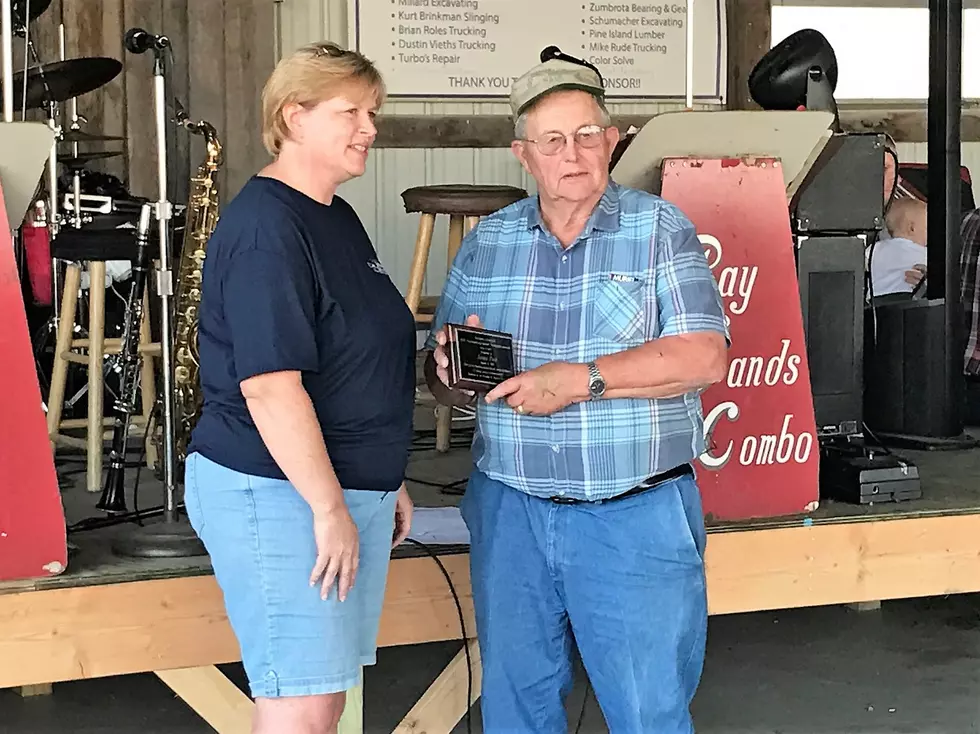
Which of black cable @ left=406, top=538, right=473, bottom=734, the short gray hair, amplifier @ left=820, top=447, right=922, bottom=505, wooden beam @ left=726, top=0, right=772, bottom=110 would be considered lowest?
black cable @ left=406, top=538, right=473, bottom=734

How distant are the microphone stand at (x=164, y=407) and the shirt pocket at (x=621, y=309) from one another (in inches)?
32.8

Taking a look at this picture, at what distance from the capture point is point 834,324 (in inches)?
115

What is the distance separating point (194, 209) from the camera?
2482 mm

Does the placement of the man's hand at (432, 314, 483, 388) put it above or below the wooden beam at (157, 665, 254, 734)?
above

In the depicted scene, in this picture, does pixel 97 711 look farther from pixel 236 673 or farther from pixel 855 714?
pixel 855 714

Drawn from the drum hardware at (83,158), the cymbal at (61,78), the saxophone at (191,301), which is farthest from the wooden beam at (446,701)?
the drum hardware at (83,158)

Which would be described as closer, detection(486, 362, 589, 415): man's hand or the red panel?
detection(486, 362, 589, 415): man's hand

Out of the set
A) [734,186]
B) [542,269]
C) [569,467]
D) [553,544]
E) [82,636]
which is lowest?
[82,636]

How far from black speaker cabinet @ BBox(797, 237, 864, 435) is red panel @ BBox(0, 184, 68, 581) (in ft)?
5.66

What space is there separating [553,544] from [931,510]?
1127 millimetres

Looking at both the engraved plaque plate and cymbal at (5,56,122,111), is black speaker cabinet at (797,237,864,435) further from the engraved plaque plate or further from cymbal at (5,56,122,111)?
cymbal at (5,56,122,111)

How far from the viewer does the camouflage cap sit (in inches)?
71.2

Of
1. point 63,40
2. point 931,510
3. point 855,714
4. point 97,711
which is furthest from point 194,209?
point 63,40

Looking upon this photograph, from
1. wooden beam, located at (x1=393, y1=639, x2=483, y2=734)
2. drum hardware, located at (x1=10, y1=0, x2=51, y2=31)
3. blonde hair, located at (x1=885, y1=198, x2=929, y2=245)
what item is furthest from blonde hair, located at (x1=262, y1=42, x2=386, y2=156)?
blonde hair, located at (x1=885, y1=198, x2=929, y2=245)
